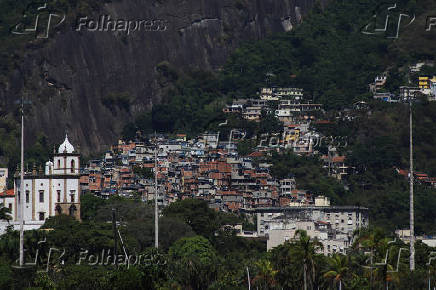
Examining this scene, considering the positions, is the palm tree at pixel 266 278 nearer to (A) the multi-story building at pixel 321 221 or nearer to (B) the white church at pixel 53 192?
(B) the white church at pixel 53 192

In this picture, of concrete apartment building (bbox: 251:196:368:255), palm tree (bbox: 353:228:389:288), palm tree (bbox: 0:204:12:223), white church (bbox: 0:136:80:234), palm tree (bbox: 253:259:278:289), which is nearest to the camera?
palm tree (bbox: 353:228:389:288)

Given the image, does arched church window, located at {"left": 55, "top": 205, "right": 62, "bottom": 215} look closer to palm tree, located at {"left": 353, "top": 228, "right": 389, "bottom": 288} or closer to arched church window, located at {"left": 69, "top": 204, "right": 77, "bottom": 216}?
arched church window, located at {"left": 69, "top": 204, "right": 77, "bottom": 216}

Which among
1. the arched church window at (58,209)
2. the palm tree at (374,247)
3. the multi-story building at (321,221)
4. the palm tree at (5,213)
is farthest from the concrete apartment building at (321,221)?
the palm tree at (374,247)

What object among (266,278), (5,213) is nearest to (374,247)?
(266,278)

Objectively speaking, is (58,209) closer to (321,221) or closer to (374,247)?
(321,221)

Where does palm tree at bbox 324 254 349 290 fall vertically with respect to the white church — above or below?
below

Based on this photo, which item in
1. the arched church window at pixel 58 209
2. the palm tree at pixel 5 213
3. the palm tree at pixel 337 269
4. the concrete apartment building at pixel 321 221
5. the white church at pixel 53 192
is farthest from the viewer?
the concrete apartment building at pixel 321 221

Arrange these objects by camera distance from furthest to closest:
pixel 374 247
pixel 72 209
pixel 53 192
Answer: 1. pixel 53 192
2. pixel 72 209
3. pixel 374 247

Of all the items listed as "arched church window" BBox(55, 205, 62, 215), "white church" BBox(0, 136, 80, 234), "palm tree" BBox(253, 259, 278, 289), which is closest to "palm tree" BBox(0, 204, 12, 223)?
"white church" BBox(0, 136, 80, 234)

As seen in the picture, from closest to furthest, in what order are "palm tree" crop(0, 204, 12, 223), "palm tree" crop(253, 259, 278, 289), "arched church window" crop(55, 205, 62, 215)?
"palm tree" crop(253, 259, 278, 289)
"palm tree" crop(0, 204, 12, 223)
"arched church window" crop(55, 205, 62, 215)
